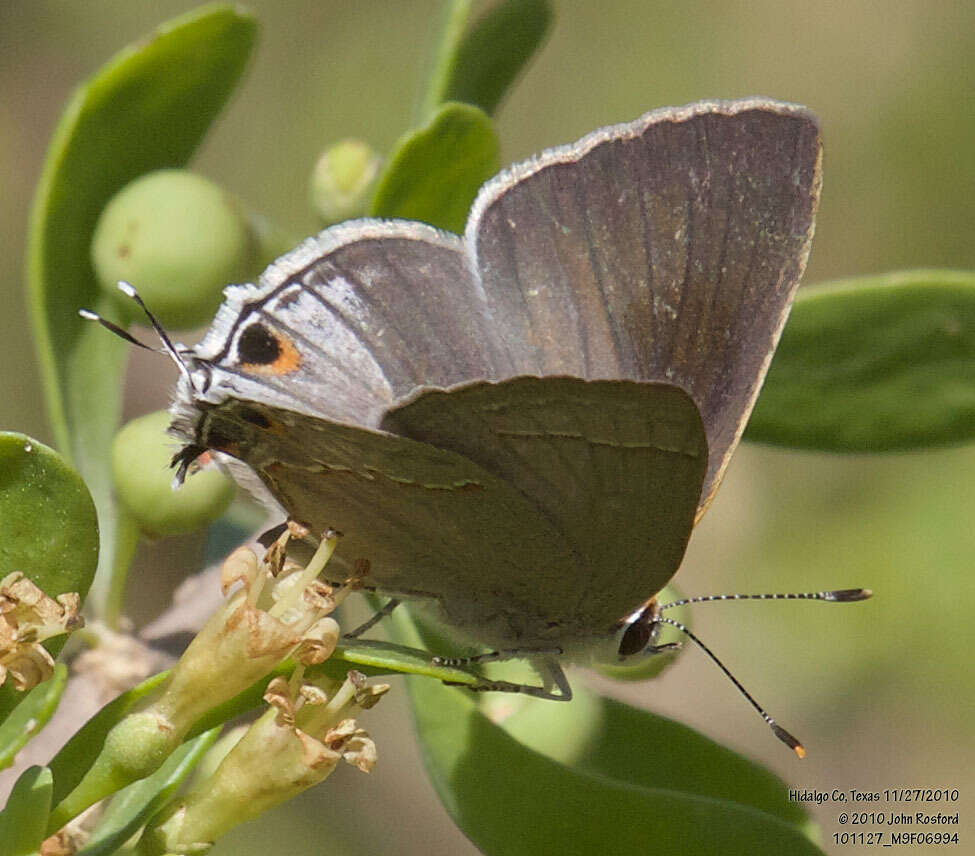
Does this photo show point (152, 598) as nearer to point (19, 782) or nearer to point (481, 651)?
point (481, 651)

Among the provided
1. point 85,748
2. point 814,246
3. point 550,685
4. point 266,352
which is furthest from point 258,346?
point 814,246

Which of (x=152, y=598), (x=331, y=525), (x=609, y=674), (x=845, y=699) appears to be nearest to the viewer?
(x=331, y=525)

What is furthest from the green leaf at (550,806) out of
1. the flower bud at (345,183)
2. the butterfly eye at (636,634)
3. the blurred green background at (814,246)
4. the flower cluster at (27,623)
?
the blurred green background at (814,246)

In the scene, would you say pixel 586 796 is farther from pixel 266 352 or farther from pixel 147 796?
pixel 266 352

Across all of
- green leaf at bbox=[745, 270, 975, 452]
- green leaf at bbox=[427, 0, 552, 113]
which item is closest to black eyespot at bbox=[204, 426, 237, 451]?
green leaf at bbox=[427, 0, 552, 113]

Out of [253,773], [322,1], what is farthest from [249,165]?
[253,773]
